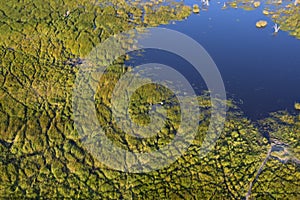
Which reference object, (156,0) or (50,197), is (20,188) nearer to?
(50,197)

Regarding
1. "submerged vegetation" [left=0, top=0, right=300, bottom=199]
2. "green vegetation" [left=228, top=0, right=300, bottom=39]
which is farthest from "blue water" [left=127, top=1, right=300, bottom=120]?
"submerged vegetation" [left=0, top=0, right=300, bottom=199]

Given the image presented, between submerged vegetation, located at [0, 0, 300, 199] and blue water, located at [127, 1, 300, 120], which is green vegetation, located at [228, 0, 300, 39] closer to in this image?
blue water, located at [127, 1, 300, 120]

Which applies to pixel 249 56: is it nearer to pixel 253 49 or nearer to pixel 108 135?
pixel 253 49

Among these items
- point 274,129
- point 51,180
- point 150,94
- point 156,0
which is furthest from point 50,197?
point 156,0

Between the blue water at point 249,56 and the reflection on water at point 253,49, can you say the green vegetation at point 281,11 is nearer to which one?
the reflection on water at point 253,49

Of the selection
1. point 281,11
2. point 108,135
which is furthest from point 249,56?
point 108,135

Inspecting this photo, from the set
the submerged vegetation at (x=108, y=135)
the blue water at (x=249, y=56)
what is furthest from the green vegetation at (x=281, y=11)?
the submerged vegetation at (x=108, y=135)
